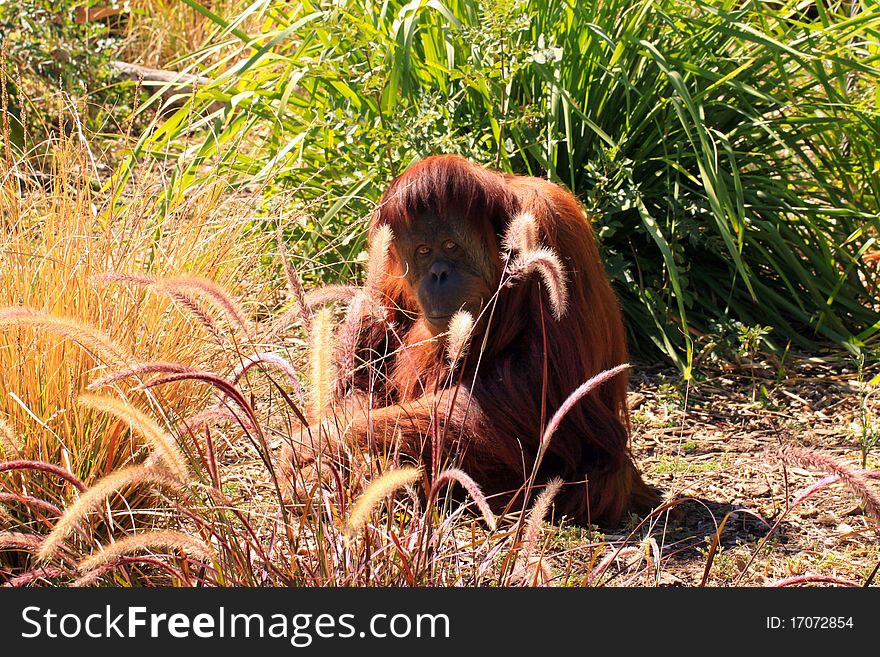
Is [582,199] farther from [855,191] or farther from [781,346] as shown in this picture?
[855,191]

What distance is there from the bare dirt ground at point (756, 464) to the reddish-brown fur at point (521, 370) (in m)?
0.33

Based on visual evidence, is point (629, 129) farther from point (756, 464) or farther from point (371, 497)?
point (371, 497)

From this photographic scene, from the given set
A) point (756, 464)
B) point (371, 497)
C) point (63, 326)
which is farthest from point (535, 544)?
point (756, 464)

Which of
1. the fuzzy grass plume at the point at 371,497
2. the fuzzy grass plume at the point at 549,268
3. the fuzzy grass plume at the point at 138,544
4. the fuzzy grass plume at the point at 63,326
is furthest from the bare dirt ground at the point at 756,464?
the fuzzy grass plume at the point at 63,326

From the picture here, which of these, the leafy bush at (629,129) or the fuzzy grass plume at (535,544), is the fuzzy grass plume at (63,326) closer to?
the fuzzy grass plume at (535,544)

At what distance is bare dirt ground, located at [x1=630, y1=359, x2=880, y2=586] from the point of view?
3195 millimetres

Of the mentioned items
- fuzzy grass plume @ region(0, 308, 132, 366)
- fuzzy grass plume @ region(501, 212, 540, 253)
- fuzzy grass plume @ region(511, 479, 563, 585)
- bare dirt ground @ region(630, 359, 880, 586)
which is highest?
fuzzy grass plume @ region(501, 212, 540, 253)

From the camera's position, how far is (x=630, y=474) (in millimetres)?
3467

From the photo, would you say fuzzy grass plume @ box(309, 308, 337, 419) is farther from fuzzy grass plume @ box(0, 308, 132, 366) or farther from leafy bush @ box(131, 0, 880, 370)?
leafy bush @ box(131, 0, 880, 370)

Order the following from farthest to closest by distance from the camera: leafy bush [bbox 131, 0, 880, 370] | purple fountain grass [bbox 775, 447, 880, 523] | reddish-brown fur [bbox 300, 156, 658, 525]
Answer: leafy bush [bbox 131, 0, 880, 370] → reddish-brown fur [bbox 300, 156, 658, 525] → purple fountain grass [bbox 775, 447, 880, 523]

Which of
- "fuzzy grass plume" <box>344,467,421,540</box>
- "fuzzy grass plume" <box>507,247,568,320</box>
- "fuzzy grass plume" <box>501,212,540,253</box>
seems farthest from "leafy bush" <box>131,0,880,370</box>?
"fuzzy grass plume" <box>344,467,421,540</box>

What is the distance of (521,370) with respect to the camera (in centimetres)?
337

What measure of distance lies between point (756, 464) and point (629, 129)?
1.55m

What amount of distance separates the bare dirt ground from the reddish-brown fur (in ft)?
1.08
